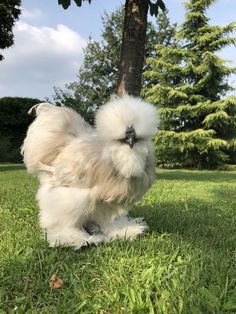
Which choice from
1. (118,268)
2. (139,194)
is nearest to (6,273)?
(118,268)

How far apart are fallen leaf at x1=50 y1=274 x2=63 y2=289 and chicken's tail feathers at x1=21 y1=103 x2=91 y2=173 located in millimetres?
1576

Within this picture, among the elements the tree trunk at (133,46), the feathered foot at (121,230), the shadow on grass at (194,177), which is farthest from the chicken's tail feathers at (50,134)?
the shadow on grass at (194,177)

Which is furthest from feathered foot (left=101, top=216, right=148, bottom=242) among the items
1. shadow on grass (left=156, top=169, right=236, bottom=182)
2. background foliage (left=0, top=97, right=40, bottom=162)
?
background foliage (left=0, top=97, right=40, bottom=162)

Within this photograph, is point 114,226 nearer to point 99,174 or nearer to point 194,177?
point 99,174

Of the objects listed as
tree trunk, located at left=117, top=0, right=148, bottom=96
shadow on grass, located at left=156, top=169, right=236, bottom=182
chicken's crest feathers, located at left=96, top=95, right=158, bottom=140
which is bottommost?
→ shadow on grass, located at left=156, top=169, right=236, bottom=182

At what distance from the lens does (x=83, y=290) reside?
2.94 meters

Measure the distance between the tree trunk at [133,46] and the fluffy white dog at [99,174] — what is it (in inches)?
154

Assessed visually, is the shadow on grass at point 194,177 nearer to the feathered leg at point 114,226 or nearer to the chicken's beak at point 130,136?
the feathered leg at point 114,226

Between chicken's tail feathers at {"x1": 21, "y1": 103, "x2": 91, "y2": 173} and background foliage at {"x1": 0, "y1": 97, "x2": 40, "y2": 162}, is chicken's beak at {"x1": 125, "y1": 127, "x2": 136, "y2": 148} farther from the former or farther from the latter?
background foliage at {"x1": 0, "y1": 97, "x2": 40, "y2": 162}

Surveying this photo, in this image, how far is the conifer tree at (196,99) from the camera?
1097 inches

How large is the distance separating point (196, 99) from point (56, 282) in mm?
26387

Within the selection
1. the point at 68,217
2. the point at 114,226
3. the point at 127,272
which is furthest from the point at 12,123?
the point at 127,272

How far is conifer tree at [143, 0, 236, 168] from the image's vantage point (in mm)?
27859

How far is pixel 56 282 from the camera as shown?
3.07 metres
